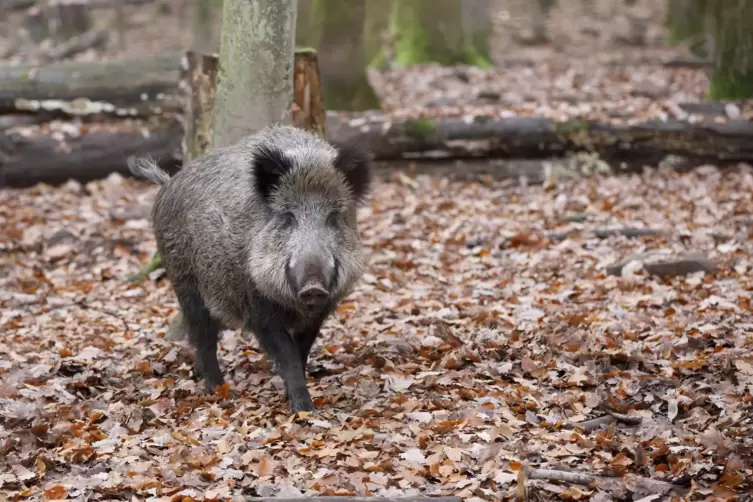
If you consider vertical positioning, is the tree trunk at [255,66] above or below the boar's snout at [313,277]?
above

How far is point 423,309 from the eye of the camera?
8.15 metres

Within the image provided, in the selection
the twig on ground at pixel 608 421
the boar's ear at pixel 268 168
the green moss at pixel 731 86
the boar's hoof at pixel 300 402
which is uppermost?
the green moss at pixel 731 86

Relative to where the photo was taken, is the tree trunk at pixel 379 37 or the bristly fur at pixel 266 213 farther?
the tree trunk at pixel 379 37

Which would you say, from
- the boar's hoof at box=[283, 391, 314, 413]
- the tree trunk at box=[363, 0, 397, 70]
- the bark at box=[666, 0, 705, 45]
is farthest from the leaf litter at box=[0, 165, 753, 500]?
the bark at box=[666, 0, 705, 45]

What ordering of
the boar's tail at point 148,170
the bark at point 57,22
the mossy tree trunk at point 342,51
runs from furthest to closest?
the bark at point 57,22
the mossy tree trunk at point 342,51
the boar's tail at point 148,170

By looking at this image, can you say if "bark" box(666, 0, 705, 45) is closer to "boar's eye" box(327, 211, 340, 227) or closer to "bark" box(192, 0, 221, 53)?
"bark" box(192, 0, 221, 53)

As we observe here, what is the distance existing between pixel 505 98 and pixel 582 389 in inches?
433

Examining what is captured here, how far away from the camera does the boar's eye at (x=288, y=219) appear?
609cm

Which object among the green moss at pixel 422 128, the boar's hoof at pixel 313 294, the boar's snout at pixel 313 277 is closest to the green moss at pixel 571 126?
the green moss at pixel 422 128

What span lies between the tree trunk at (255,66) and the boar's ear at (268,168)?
5.72ft

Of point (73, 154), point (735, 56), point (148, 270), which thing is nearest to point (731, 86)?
point (735, 56)

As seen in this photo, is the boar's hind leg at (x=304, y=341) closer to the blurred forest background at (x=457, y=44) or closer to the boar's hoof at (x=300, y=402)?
the boar's hoof at (x=300, y=402)

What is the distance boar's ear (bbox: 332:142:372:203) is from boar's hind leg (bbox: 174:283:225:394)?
5.28 ft

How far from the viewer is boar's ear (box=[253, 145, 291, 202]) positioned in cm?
615
